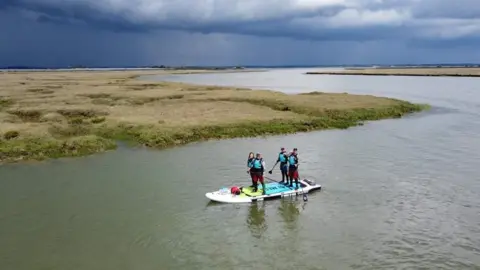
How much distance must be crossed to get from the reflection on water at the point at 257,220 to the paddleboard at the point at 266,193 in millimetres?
516

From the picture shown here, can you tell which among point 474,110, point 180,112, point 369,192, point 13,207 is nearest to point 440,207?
Result: point 369,192

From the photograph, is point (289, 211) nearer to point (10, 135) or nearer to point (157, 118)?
point (10, 135)

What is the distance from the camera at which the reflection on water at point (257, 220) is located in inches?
905

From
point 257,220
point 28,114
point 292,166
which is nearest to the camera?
point 257,220

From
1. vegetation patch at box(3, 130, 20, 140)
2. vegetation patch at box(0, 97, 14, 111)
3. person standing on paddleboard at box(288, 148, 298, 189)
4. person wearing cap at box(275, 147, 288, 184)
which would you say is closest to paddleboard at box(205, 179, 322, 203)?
person standing on paddleboard at box(288, 148, 298, 189)

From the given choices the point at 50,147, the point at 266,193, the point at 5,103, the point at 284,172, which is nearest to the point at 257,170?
the point at 266,193

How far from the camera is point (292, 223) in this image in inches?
945

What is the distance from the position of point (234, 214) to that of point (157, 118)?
28.3 m

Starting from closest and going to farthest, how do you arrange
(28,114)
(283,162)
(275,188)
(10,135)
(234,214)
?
(234,214), (275,188), (283,162), (10,135), (28,114)

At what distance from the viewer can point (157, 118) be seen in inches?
2046

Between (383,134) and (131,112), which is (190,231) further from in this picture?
(131,112)

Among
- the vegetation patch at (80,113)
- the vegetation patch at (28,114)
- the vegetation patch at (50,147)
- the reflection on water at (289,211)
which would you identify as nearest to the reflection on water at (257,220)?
the reflection on water at (289,211)

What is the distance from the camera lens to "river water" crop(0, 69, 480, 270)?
20.1 m

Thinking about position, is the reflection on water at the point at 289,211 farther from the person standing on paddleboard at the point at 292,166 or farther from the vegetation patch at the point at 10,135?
the vegetation patch at the point at 10,135
